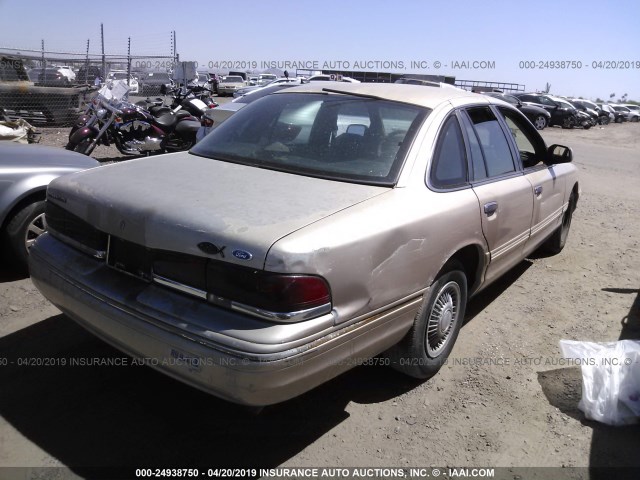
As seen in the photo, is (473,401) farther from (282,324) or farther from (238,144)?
(238,144)

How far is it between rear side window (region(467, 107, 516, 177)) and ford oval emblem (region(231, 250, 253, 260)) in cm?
211

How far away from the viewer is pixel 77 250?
9.23ft

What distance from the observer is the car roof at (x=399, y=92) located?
3.37 metres

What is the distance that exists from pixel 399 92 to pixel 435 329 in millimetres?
1558

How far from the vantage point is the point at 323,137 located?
3230mm

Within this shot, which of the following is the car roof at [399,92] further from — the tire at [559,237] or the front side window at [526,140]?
the tire at [559,237]

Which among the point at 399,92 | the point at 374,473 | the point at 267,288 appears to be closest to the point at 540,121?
the point at 399,92

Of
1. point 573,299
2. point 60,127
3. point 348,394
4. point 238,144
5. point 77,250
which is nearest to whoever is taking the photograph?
point 77,250

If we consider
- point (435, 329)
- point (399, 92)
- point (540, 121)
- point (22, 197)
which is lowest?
point (435, 329)

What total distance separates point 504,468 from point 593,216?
6.32 m

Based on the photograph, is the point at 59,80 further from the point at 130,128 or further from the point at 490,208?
the point at 490,208

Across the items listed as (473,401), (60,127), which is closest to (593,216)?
(473,401)

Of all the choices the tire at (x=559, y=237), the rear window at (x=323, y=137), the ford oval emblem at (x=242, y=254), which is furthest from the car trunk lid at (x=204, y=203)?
the tire at (x=559, y=237)

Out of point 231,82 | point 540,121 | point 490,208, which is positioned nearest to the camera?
point 490,208
